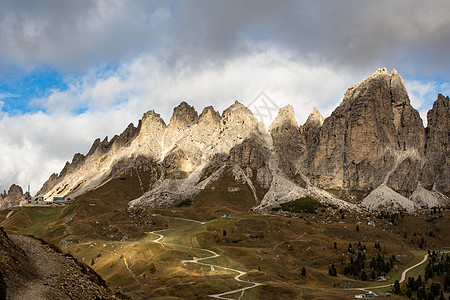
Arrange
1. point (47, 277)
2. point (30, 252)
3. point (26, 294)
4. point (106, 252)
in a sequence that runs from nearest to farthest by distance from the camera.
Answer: point (26, 294) → point (47, 277) → point (30, 252) → point (106, 252)

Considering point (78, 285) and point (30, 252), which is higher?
point (30, 252)

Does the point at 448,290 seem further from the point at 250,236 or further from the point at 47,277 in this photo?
the point at 47,277

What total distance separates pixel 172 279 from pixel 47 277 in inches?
2388

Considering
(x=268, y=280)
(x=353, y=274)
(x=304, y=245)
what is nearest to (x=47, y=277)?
(x=268, y=280)

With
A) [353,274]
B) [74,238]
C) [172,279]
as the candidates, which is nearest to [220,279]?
[172,279]

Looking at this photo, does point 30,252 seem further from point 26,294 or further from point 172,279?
point 172,279

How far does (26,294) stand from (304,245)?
120 meters

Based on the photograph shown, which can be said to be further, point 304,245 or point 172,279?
point 304,245

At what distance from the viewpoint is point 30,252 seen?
39750 mm

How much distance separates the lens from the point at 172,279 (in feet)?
306

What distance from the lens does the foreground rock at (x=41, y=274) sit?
104ft

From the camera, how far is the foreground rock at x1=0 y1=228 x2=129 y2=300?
31786 millimetres

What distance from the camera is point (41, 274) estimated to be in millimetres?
36031

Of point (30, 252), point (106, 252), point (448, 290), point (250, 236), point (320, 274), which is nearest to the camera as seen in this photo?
point (30, 252)
